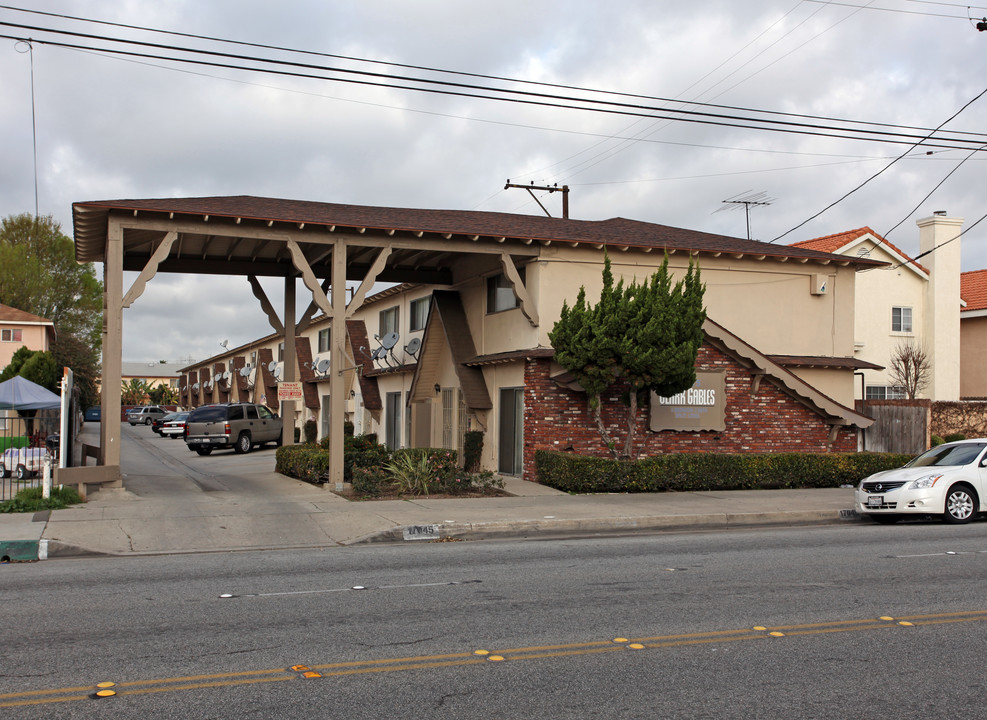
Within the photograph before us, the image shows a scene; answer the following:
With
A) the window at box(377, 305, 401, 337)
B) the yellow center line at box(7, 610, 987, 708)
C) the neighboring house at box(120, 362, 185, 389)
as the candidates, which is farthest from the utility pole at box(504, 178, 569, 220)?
the neighboring house at box(120, 362, 185, 389)

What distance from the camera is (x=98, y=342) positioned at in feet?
245

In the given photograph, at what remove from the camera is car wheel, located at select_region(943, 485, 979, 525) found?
15984mm

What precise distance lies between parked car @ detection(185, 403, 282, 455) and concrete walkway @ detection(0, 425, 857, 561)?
57.7ft

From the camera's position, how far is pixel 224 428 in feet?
126

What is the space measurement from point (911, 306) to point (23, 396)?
32869mm

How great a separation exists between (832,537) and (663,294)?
22.0 feet

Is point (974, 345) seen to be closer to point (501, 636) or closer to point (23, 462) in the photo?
point (23, 462)

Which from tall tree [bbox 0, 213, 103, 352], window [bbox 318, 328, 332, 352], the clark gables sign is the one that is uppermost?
tall tree [bbox 0, 213, 103, 352]

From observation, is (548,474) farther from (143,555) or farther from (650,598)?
(650,598)

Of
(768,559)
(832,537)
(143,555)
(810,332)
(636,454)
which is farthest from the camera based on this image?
(810,332)

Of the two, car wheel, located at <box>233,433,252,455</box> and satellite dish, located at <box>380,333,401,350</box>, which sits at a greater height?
satellite dish, located at <box>380,333,401,350</box>

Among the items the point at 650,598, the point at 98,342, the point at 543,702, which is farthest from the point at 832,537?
the point at 98,342

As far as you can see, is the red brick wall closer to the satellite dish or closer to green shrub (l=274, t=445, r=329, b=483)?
green shrub (l=274, t=445, r=329, b=483)

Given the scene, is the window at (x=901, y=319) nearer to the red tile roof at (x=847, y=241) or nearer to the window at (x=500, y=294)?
the red tile roof at (x=847, y=241)
